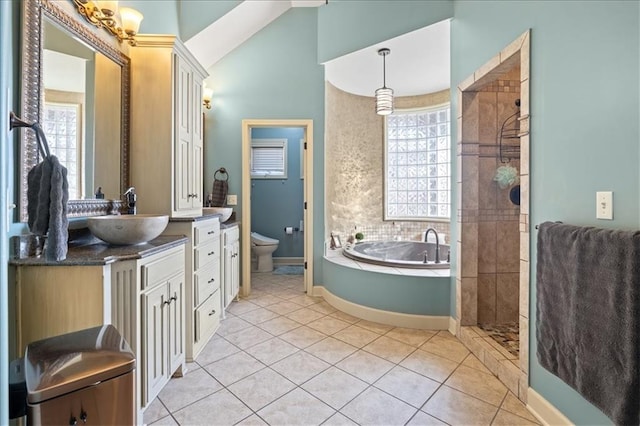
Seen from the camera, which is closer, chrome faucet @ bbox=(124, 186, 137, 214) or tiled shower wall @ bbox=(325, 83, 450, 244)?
chrome faucet @ bbox=(124, 186, 137, 214)

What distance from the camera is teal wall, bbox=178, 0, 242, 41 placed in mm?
3123

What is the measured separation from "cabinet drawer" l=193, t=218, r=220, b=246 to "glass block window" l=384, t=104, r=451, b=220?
2.57m

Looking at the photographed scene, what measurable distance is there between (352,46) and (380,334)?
2.68 meters

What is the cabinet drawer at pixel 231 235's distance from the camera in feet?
9.90

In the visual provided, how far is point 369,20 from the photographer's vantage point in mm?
2830

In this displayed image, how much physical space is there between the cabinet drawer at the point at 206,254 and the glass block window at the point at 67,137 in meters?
0.80

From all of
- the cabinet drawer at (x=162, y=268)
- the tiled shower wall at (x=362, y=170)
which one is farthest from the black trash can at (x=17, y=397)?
the tiled shower wall at (x=362, y=170)

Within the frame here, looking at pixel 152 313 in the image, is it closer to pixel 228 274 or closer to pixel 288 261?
pixel 228 274

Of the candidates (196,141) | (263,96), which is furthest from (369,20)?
(196,141)

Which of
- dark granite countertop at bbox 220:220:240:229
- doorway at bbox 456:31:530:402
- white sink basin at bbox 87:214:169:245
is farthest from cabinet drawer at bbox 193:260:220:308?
doorway at bbox 456:31:530:402

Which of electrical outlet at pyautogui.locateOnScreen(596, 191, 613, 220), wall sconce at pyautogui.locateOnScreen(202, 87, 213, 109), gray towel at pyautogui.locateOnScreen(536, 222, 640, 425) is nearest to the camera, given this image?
gray towel at pyautogui.locateOnScreen(536, 222, 640, 425)

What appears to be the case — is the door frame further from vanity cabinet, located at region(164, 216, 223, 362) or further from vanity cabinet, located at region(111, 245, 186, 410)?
vanity cabinet, located at region(111, 245, 186, 410)

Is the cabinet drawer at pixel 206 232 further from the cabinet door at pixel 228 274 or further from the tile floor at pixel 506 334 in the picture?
the tile floor at pixel 506 334

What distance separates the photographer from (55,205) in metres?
1.22
